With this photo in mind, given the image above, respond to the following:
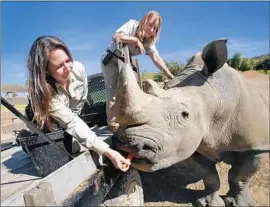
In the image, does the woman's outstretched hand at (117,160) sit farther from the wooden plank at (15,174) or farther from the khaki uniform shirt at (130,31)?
the khaki uniform shirt at (130,31)

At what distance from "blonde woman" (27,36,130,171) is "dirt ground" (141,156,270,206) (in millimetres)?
1684

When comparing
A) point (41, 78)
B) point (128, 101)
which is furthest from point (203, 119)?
point (41, 78)

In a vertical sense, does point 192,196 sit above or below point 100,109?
below

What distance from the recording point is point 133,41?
293 centimetres

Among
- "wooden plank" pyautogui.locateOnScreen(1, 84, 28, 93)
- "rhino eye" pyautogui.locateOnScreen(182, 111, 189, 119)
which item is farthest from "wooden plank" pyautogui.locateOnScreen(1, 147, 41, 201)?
"wooden plank" pyautogui.locateOnScreen(1, 84, 28, 93)

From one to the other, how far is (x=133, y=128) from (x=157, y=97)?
34 centimetres

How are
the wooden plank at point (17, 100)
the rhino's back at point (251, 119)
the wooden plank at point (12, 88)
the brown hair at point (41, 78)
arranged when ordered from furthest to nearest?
the wooden plank at point (17, 100) < the wooden plank at point (12, 88) < the rhino's back at point (251, 119) < the brown hair at point (41, 78)

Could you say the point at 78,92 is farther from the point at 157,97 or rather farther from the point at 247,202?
the point at 247,202

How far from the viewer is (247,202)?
128 inches

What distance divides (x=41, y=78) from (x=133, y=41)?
1183 mm

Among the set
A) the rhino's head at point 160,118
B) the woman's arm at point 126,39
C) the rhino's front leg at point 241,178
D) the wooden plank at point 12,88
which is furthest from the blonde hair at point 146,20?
the wooden plank at point 12,88

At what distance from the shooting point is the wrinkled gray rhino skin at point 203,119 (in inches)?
82.0

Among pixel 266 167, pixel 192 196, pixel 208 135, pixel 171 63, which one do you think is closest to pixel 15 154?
pixel 208 135

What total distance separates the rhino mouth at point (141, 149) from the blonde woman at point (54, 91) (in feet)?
0.30
